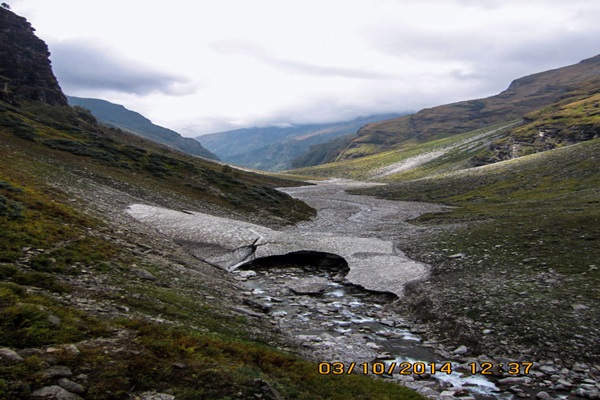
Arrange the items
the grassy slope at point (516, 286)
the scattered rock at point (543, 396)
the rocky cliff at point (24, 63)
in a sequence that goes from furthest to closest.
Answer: the rocky cliff at point (24, 63) → the grassy slope at point (516, 286) → the scattered rock at point (543, 396)

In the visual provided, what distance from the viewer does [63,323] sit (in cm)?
922

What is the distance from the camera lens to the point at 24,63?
128 m

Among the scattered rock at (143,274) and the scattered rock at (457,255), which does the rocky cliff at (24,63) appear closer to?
the scattered rock at (143,274)

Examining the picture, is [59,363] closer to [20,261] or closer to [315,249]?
[20,261]

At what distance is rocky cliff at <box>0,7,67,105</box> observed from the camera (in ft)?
384

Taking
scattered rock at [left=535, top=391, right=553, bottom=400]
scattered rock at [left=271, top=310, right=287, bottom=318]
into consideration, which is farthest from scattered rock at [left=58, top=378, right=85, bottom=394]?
scattered rock at [left=535, top=391, right=553, bottom=400]

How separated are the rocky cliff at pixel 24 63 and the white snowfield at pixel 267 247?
10941 cm

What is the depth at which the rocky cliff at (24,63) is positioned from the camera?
117188 millimetres

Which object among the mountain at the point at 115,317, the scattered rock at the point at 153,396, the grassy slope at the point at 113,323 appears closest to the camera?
the scattered rock at the point at 153,396

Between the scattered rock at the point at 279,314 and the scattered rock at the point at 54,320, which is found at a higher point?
the scattered rock at the point at 54,320

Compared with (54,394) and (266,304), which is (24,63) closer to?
(266,304)

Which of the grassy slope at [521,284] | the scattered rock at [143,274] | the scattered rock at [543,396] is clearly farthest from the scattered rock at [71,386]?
the grassy slope at [521,284]

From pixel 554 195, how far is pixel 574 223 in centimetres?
4172

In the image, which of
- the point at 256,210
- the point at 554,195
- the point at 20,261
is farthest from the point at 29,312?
the point at 554,195
